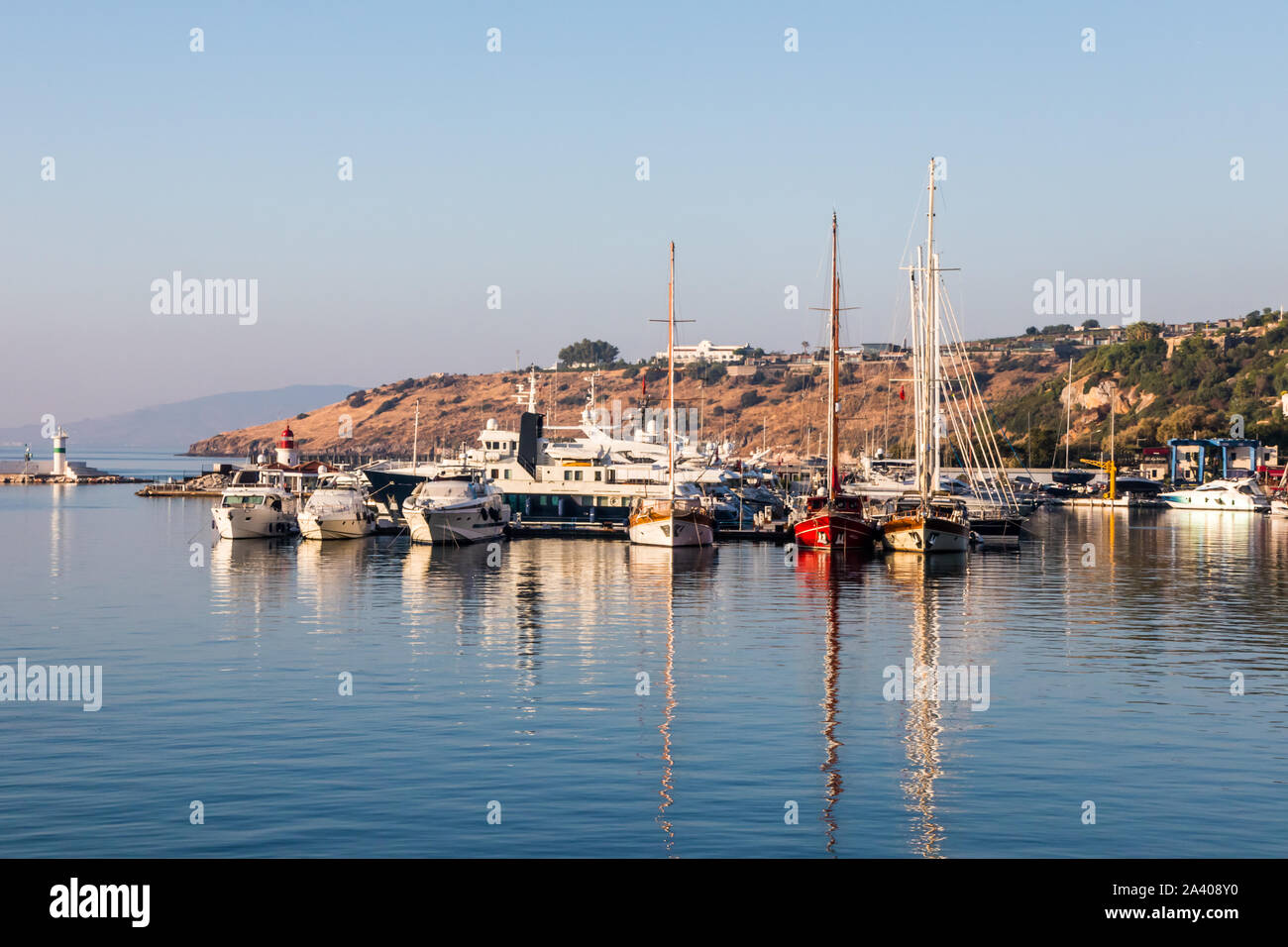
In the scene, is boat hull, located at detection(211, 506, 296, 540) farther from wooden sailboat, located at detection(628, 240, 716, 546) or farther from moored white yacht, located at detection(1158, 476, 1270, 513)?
moored white yacht, located at detection(1158, 476, 1270, 513)

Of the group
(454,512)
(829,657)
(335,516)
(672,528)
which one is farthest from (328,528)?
(829,657)

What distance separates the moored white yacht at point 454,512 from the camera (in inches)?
2923

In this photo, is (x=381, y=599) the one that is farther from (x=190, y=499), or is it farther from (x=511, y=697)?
(x=190, y=499)

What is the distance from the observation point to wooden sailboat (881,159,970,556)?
67438mm

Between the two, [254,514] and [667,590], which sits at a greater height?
[254,514]

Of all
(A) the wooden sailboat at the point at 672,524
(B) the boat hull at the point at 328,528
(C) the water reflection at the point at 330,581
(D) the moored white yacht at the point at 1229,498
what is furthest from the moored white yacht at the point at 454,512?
(D) the moored white yacht at the point at 1229,498

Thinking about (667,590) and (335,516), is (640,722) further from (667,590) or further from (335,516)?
(335,516)

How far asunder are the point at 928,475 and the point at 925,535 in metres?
8.50

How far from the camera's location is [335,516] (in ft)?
255

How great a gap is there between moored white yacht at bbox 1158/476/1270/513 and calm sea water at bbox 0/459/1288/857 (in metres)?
91.0

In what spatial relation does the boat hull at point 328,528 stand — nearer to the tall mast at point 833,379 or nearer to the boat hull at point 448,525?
the boat hull at point 448,525

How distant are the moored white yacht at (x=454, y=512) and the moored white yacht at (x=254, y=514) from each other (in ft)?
32.7
